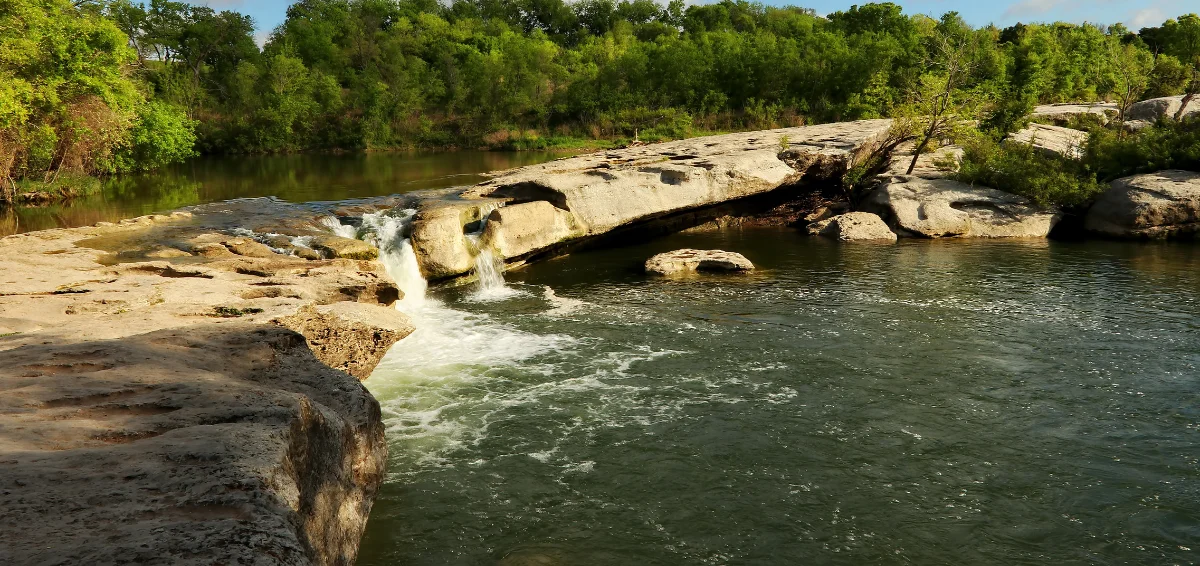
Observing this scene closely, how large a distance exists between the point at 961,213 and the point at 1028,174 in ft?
9.09

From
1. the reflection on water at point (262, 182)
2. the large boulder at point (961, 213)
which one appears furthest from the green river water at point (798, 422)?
the reflection on water at point (262, 182)

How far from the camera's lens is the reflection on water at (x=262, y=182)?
24547 mm

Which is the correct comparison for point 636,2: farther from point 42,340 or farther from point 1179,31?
point 42,340

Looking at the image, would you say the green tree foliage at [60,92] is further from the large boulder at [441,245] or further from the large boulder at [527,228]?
the large boulder at [527,228]

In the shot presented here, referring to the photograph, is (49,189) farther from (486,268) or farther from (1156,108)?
(1156,108)

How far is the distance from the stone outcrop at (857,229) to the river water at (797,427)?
6.28 m

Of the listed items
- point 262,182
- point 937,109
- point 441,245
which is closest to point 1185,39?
point 937,109

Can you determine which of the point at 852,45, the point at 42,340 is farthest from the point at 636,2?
the point at 42,340

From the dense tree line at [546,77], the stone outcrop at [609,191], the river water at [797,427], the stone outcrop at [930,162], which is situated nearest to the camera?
the river water at [797,427]

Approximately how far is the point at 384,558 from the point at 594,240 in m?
15.4

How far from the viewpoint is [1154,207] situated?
22328mm

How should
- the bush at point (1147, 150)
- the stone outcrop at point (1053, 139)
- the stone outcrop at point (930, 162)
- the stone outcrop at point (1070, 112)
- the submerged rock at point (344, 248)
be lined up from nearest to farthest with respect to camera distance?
Result: the submerged rock at point (344, 248)
the bush at point (1147, 150)
the stone outcrop at point (930, 162)
the stone outcrop at point (1053, 139)
the stone outcrop at point (1070, 112)

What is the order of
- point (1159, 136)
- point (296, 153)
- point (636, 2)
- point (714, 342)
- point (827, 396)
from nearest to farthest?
1. point (827, 396)
2. point (714, 342)
3. point (1159, 136)
4. point (296, 153)
5. point (636, 2)

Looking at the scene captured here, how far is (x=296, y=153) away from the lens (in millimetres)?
57656
